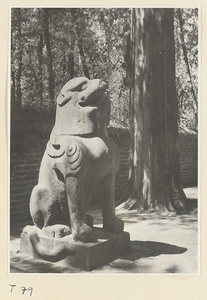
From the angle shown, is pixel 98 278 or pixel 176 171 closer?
pixel 98 278

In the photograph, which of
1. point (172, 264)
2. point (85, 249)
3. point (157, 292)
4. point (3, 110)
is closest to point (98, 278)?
point (85, 249)

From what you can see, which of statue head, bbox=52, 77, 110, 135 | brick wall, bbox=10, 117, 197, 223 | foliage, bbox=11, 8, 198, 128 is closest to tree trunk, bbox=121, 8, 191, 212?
foliage, bbox=11, 8, 198, 128

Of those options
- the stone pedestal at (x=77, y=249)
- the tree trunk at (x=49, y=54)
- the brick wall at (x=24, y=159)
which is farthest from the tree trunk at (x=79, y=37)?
the stone pedestal at (x=77, y=249)

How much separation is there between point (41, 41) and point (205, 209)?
17.9 ft

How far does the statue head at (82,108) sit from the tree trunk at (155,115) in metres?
2.87

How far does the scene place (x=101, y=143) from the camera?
349 cm

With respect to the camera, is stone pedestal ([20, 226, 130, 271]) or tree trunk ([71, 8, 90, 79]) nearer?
stone pedestal ([20, 226, 130, 271])

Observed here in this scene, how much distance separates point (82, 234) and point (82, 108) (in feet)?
4.13

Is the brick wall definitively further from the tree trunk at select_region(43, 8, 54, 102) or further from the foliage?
the tree trunk at select_region(43, 8, 54, 102)

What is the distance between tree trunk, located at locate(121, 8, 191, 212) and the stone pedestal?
263 cm

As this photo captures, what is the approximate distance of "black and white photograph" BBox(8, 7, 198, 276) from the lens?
347 cm

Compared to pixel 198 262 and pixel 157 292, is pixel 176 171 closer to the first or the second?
pixel 198 262

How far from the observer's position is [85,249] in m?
3.32

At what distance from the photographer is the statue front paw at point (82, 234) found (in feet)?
11.1
